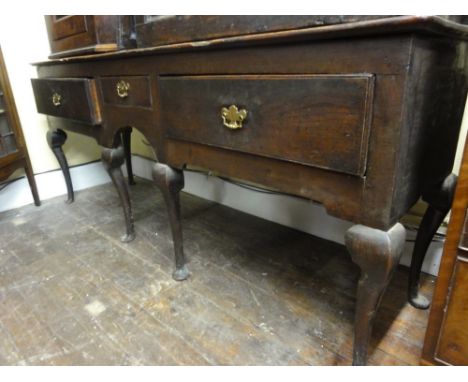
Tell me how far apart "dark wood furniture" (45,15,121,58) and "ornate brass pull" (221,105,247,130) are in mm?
586

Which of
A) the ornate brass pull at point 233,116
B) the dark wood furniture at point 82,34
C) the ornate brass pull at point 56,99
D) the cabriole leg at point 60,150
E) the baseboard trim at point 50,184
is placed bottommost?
the baseboard trim at point 50,184

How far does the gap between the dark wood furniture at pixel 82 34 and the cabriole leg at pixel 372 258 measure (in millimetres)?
940

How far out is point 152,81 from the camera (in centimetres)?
87

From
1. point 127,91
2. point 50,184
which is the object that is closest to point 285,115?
point 127,91

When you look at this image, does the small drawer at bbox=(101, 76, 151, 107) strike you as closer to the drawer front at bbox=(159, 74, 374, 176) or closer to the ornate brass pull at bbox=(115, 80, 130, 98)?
the ornate brass pull at bbox=(115, 80, 130, 98)

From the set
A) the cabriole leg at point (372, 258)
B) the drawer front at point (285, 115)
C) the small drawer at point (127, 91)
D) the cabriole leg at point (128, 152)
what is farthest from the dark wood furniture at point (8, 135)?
the cabriole leg at point (372, 258)

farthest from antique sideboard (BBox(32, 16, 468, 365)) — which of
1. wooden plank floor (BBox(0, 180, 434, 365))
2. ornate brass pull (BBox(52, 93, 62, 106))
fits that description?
ornate brass pull (BBox(52, 93, 62, 106))

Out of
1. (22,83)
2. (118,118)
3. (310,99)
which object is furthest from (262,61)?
(22,83)

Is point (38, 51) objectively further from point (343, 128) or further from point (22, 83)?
point (343, 128)

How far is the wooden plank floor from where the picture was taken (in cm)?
81

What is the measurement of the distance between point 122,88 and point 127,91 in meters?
0.03

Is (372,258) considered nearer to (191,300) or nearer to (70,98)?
(191,300)

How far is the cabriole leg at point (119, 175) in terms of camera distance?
1191mm

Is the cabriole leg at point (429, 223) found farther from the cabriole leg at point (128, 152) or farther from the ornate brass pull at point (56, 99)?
the cabriole leg at point (128, 152)
